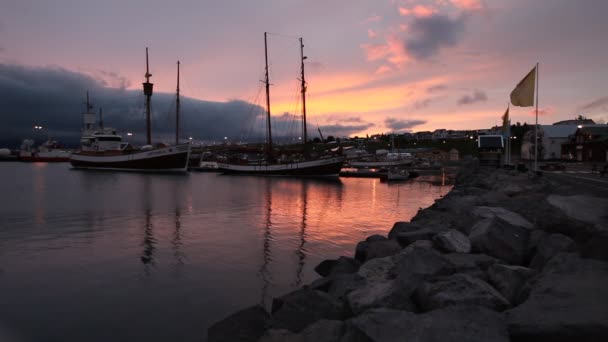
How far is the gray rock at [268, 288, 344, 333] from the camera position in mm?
6895

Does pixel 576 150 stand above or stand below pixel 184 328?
above

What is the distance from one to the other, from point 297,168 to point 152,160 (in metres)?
28.0

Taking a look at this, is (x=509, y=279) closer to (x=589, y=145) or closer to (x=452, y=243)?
(x=452, y=243)

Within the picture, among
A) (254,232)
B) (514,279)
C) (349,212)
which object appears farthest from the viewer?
(349,212)

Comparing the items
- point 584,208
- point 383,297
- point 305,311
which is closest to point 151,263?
point 305,311

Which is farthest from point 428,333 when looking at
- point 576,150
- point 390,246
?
point 576,150

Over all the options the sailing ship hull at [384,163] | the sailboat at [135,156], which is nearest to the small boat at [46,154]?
the sailboat at [135,156]

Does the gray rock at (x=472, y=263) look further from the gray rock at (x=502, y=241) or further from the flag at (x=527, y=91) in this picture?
the flag at (x=527, y=91)

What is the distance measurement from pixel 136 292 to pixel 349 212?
17.6 meters

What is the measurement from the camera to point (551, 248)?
26.0 ft

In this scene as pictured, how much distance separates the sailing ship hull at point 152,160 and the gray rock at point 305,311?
7040 cm

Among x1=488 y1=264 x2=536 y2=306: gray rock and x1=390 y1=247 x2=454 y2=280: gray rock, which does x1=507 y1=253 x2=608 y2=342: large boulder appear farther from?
x1=390 y1=247 x2=454 y2=280: gray rock

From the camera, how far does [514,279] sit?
6805 millimetres

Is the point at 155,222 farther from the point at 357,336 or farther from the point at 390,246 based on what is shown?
the point at 357,336
